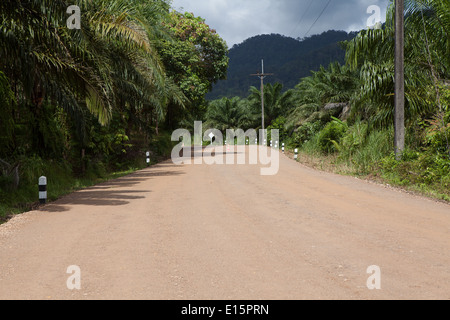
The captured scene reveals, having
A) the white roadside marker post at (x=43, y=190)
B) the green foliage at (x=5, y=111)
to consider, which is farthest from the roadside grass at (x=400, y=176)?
the green foliage at (x=5, y=111)

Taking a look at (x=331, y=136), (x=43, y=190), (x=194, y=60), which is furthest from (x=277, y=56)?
(x=43, y=190)

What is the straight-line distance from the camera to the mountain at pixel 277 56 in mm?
92125

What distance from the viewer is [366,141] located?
15812mm

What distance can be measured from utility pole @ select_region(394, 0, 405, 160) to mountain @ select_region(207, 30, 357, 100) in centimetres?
7462

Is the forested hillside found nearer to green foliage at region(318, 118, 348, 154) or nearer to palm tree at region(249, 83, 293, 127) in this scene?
green foliage at region(318, 118, 348, 154)

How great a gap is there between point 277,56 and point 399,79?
374ft

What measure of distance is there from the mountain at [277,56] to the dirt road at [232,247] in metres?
80.5

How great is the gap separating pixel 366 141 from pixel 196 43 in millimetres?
19684

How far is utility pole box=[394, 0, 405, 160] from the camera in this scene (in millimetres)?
13102

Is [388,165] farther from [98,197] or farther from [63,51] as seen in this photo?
[63,51]

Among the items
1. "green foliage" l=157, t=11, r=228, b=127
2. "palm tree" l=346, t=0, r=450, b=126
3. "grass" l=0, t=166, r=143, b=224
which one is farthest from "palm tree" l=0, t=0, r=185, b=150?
"green foliage" l=157, t=11, r=228, b=127
